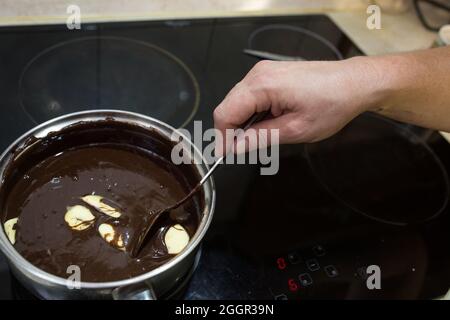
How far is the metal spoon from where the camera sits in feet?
2.04

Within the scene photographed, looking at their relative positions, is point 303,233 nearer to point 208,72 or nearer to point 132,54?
point 208,72

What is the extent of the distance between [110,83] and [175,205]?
0.36 m

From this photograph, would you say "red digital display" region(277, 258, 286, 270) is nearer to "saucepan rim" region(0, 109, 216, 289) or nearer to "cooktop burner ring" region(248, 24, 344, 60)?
"saucepan rim" region(0, 109, 216, 289)

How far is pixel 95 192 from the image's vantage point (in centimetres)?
68

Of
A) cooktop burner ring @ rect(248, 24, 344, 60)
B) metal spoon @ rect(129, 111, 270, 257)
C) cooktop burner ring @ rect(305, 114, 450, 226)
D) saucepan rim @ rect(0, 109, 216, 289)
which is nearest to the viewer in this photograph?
saucepan rim @ rect(0, 109, 216, 289)

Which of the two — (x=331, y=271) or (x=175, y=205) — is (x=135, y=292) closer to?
(x=175, y=205)

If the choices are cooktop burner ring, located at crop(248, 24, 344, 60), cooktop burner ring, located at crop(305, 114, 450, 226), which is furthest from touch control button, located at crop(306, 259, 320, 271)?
cooktop burner ring, located at crop(248, 24, 344, 60)

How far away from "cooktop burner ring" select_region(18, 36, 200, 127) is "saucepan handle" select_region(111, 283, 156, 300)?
374 mm

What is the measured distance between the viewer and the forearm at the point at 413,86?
0.70 meters

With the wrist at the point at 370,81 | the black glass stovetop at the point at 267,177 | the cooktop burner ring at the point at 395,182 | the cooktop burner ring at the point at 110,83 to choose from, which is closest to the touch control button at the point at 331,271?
the black glass stovetop at the point at 267,177

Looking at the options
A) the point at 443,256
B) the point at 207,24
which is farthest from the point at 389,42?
the point at 443,256

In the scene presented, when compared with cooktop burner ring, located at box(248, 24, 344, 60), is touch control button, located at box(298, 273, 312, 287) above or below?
below

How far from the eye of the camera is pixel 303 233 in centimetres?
73

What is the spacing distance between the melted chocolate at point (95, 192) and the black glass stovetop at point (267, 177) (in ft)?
0.24
